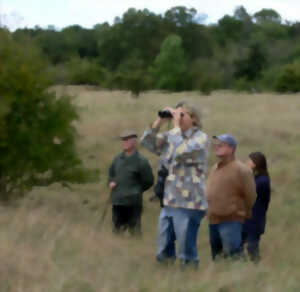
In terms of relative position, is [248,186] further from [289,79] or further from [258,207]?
[289,79]

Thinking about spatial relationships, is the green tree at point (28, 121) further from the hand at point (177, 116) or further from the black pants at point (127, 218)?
the hand at point (177, 116)

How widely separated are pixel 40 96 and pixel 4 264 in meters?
7.11

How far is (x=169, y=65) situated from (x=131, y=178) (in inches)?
2297

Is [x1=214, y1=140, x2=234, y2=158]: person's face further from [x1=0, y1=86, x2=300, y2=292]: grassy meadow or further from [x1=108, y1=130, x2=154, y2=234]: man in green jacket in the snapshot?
[x1=108, y1=130, x2=154, y2=234]: man in green jacket

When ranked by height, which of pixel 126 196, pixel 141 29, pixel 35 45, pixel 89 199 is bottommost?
pixel 89 199

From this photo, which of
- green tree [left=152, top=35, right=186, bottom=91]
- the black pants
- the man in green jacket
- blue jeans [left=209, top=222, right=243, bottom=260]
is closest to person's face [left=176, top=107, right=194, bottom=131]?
blue jeans [left=209, top=222, right=243, bottom=260]

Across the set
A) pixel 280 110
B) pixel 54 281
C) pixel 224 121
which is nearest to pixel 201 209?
pixel 54 281

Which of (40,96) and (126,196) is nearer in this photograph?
(126,196)

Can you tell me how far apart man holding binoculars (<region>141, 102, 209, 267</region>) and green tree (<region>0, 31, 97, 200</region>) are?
5430mm

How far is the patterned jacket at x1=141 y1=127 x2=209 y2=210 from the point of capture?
239 inches

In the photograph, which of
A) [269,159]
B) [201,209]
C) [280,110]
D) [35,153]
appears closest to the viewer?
[201,209]

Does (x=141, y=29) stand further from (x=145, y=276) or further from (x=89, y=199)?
(x=145, y=276)

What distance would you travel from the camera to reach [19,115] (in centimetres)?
1156

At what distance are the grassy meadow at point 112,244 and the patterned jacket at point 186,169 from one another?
0.40m
